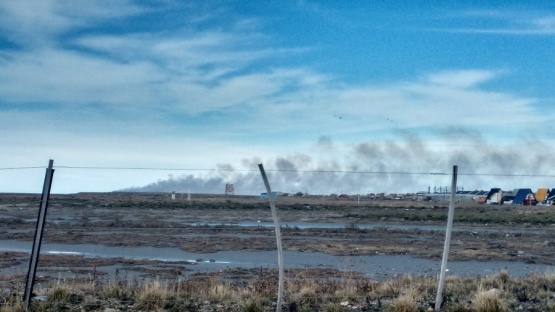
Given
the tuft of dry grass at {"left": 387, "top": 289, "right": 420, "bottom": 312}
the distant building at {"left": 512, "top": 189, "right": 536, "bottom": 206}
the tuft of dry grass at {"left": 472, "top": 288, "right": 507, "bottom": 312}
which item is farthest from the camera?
the distant building at {"left": 512, "top": 189, "right": 536, "bottom": 206}

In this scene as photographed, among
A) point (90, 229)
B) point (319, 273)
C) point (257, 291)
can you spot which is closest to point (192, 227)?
point (90, 229)

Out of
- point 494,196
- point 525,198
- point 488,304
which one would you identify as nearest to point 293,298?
point 488,304

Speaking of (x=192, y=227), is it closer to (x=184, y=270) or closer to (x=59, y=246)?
(x=59, y=246)

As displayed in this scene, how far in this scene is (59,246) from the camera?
1139 inches

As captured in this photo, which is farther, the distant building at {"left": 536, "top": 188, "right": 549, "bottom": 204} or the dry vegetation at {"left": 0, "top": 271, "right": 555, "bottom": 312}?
the distant building at {"left": 536, "top": 188, "right": 549, "bottom": 204}

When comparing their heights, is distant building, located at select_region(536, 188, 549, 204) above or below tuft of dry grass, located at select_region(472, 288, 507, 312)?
above

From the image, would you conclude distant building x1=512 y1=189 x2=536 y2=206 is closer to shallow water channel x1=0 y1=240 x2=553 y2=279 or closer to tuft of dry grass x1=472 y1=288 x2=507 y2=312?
shallow water channel x1=0 y1=240 x2=553 y2=279

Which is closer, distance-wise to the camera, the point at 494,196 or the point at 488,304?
the point at 488,304

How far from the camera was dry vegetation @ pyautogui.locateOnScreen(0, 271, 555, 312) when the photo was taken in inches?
437

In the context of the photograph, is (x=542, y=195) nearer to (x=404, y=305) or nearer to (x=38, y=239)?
(x=404, y=305)

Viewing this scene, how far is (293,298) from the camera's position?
38.7ft

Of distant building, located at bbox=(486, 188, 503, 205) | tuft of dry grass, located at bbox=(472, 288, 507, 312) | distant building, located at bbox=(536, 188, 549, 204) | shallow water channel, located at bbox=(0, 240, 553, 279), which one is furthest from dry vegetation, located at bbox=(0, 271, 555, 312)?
distant building, located at bbox=(536, 188, 549, 204)

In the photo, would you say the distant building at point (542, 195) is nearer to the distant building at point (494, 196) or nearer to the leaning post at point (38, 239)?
the distant building at point (494, 196)

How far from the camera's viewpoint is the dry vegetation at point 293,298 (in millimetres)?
11109
